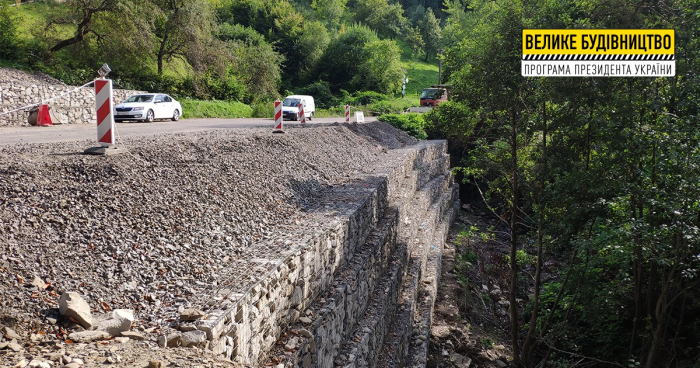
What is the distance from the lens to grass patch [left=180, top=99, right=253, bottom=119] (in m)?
24.8

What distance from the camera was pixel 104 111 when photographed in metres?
5.91

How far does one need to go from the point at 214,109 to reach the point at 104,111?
70.6 feet

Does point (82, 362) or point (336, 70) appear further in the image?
point (336, 70)

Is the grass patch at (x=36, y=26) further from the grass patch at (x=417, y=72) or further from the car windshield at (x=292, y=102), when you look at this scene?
the grass patch at (x=417, y=72)

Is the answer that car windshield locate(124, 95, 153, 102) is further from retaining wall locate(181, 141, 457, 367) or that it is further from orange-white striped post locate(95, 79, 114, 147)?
orange-white striped post locate(95, 79, 114, 147)

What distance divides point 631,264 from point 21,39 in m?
Answer: 24.8

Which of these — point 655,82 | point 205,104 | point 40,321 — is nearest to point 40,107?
point 205,104

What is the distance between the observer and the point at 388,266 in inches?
376

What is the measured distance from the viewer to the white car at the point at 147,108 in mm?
17938

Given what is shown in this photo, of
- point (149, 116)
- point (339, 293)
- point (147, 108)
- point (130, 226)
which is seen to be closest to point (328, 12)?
point (149, 116)

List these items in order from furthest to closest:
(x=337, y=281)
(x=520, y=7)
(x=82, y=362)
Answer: (x=520, y=7) < (x=337, y=281) < (x=82, y=362)

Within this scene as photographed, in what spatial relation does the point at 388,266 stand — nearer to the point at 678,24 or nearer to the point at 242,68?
the point at 678,24

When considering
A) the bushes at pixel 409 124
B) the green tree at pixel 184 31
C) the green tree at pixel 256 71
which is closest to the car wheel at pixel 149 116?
the green tree at pixel 184 31

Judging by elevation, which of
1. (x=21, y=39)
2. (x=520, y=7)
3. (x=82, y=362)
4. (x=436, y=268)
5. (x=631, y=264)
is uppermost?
(x=21, y=39)
